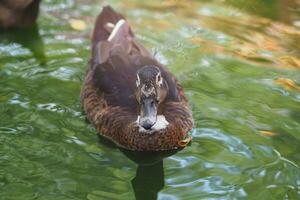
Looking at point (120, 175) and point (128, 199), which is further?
point (120, 175)

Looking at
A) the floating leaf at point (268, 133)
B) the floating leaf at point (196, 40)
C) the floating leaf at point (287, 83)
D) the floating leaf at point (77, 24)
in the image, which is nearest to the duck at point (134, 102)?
the floating leaf at point (268, 133)

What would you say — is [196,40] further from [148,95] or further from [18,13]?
[148,95]

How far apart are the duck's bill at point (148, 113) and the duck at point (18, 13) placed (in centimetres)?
313

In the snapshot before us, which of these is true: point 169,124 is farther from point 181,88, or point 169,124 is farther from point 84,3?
point 84,3

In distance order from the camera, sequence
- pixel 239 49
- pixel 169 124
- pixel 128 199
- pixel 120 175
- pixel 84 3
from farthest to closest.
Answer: pixel 84 3 → pixel 239 49 → pixel 169 124 → pixel 120 175 → pixel 128 199

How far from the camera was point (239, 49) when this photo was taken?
7.43 metres

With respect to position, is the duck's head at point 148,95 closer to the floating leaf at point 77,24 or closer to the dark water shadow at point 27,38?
the dark water shadow at point 27,38

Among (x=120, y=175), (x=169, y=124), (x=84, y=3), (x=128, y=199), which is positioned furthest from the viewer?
(x=84, y=3)

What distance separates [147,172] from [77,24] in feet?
10.3

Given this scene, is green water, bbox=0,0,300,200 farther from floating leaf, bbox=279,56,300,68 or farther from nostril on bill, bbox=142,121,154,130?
nostril on bill, bbox=142,121,154,130

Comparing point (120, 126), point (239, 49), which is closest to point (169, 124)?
point (120, 126)

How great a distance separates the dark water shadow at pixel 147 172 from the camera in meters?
4.92

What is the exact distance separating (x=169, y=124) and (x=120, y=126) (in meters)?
0.40

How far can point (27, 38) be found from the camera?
7883mm
